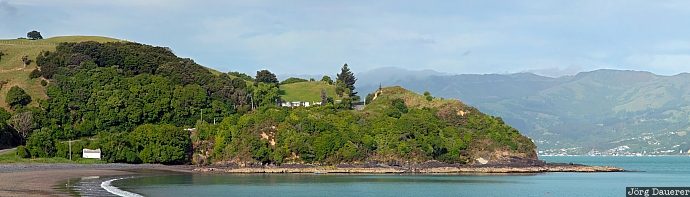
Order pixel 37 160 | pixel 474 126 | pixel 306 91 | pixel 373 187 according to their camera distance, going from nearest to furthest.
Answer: pixel 373 187
pixel 37 160
pixel 474 126
pixel 306 91

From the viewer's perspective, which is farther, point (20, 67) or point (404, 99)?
point (404, 99)

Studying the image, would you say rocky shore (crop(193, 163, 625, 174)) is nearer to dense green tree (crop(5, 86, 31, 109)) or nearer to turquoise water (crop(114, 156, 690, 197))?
turquoise water (crop(114, 156, 690, 197))

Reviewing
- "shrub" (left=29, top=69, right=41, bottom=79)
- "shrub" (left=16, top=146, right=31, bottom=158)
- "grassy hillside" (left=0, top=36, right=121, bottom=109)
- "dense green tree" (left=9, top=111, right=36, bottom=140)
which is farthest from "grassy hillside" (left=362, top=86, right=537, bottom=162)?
"shrub" (left=29, top=69, right=41, bottom=79)

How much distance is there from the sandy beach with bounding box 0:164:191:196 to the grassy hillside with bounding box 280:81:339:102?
51708mm

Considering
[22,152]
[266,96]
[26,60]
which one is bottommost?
[22,152]

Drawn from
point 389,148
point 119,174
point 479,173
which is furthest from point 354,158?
point 119,174

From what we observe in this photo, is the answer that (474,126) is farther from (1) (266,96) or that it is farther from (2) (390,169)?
(1) (266,96)

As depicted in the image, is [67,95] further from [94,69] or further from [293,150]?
[293,150]

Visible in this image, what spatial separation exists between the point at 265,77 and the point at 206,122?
45.0 m

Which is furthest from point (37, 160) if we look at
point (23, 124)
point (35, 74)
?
point (35, 74)

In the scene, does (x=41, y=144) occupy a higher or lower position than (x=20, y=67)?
lower

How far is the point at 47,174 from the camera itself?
101000 mm

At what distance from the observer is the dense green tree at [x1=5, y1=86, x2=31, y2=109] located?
149125 mm

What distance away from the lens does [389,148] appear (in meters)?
139
